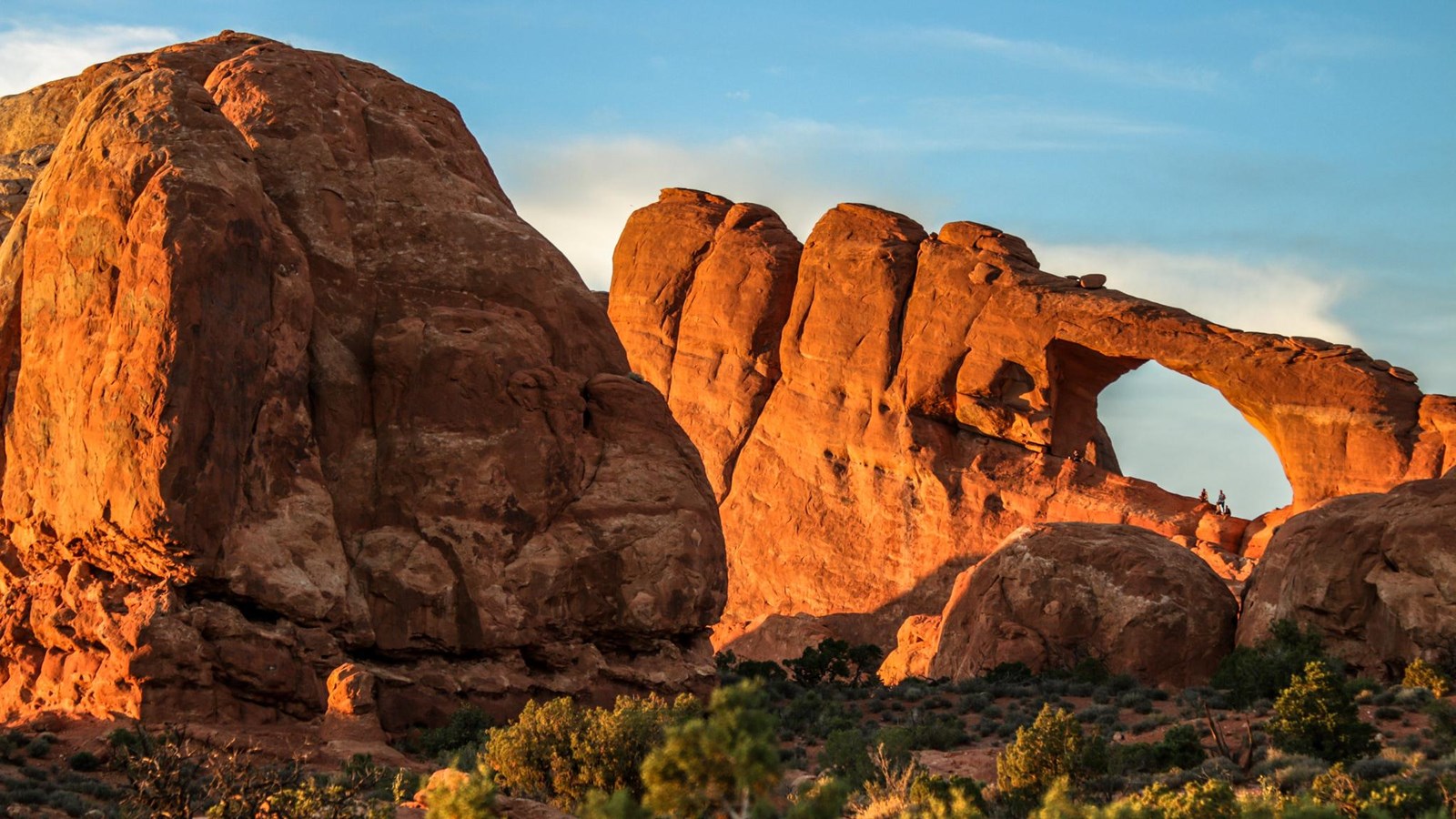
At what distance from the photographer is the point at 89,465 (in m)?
32.4

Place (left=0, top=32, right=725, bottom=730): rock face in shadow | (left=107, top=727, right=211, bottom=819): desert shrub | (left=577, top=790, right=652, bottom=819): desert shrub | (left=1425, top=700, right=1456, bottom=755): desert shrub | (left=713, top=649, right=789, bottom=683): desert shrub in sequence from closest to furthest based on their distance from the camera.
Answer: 1. (left=577, top=790, right=652, bottom=819): desert shrub
2. (left=107, top=727, right=211, bottom=819): desert shrub
3. (left=1425, top=700, right=1456, bottom=755): desert shrub
4. (left=0, top=32, right=725, bottom=730): rock face in shadow
5. (left=713, top=649, right=789, bottom=683): desert shrub

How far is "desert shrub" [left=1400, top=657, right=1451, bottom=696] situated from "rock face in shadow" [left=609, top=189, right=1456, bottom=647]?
1837 centimetres

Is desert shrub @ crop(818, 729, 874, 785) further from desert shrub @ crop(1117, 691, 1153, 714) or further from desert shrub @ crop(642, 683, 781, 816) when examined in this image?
desert shrub @ crop(642, 683, 781, 816)

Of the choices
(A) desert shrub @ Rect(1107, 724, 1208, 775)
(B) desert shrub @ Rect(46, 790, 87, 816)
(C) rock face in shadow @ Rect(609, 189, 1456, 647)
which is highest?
(C) rock face in shadow @ Rect(609, 189, 1456, 647)

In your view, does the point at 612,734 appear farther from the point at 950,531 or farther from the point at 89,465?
the point at 950,531

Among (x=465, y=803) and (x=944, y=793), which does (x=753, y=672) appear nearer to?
(x=944, y=793)

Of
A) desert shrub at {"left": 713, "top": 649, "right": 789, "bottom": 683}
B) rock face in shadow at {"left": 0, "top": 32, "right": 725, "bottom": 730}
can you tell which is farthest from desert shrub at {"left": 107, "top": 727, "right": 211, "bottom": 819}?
desert shrub at {"left": 713, "top": 649, "right": 789, "bottom": 683}

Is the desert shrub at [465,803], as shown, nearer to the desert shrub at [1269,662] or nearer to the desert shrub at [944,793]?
the desert shrub at [944,793]

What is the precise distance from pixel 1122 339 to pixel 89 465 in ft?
121

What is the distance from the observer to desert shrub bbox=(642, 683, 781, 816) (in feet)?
45.6

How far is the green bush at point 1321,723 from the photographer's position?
2752 cm

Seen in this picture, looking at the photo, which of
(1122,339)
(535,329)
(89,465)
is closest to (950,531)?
(1122,339)

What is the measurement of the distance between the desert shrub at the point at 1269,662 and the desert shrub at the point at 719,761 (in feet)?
72.3

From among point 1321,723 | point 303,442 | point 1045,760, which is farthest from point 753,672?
point 1321,723
